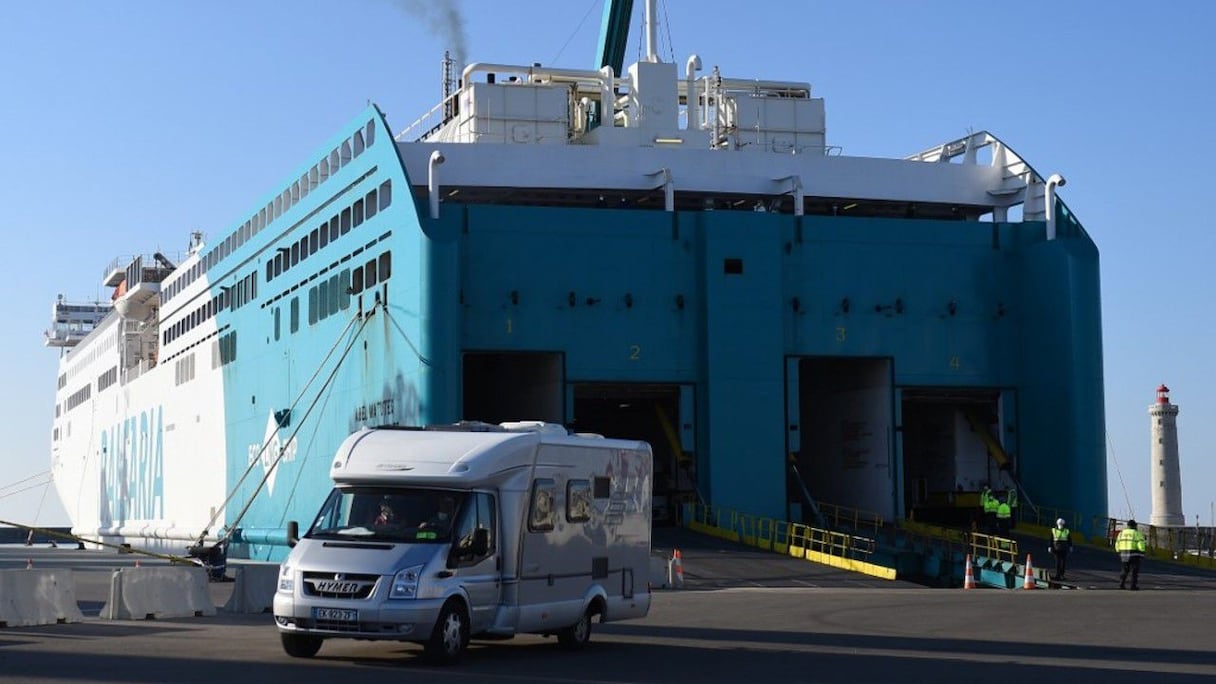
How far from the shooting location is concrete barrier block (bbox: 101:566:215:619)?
20078 mm

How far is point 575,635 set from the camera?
16.6m

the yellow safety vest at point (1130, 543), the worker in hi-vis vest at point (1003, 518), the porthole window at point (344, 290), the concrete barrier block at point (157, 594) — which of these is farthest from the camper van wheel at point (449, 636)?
the porthole window at point (344, 290)

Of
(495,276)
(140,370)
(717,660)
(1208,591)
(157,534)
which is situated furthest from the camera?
(140,370)

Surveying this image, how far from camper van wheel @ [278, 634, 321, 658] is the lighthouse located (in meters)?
44.9

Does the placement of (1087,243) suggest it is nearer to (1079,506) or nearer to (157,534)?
(1079,506)

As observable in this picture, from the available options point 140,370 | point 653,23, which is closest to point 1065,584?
point 653,23

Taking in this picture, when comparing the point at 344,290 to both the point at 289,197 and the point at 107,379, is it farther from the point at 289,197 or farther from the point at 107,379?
the point at 107,379

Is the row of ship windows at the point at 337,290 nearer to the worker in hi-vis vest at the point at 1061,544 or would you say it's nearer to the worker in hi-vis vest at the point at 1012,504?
the worker in hi-vis vest at the point at 1012,504

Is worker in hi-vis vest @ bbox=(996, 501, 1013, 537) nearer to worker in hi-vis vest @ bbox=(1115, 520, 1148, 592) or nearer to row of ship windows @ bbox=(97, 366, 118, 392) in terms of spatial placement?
worker in hi-vis vest @ bbox=(1115, 520, 1148, 592)

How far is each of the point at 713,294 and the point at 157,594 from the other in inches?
714

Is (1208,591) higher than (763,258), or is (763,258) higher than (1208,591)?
(763,258)

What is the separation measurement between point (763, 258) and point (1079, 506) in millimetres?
8742

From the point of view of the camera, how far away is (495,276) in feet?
117

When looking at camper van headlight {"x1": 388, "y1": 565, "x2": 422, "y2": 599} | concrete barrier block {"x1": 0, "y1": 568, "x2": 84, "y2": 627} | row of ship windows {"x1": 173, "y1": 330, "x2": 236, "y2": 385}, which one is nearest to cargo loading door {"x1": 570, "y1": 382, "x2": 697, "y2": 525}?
row of ship windows {"x1": 173, "y1": 330, "x2": 236, "y2": 385}
